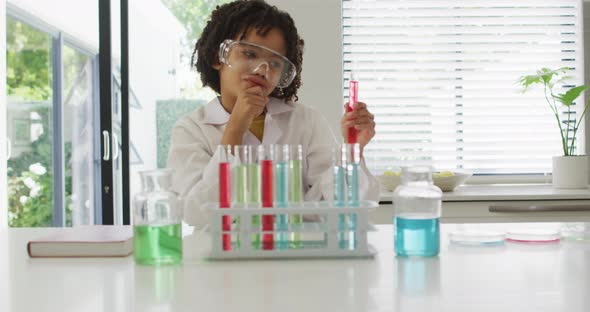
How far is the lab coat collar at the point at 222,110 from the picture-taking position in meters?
1.98

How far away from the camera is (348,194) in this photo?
1130mm

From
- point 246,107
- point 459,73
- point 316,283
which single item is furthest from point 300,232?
point 459,73

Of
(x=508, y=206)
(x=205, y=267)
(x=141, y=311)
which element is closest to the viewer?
(x=141, y=311)

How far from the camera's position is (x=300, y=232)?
1.12 metres

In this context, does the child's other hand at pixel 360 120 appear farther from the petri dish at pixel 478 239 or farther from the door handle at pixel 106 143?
the door handle at pixel 106 143

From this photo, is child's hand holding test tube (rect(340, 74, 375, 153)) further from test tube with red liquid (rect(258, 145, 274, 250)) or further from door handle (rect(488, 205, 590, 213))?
door handle (rect(488, 205, 590, 213))

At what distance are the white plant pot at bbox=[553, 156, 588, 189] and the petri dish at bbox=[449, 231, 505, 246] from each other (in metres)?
1.98

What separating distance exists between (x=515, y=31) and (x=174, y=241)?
2.84 metres


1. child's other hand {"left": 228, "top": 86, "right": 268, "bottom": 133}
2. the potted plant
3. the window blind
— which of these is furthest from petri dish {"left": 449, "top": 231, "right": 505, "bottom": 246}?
the window blind

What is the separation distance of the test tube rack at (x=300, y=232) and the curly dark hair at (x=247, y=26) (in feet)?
A: 2.91

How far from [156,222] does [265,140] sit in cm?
90

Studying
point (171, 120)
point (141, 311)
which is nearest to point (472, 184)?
point (171, 120)

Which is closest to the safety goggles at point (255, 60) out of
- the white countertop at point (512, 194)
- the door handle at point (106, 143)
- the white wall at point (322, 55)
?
the white countertop at point (512, 194)

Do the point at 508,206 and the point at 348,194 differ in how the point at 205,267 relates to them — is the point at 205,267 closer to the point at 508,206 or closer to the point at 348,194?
the point at 348,194
